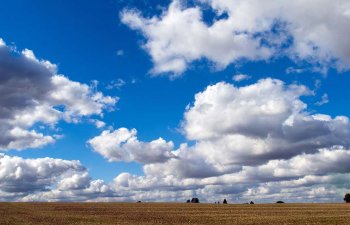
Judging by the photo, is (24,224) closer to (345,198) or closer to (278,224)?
(278,224)

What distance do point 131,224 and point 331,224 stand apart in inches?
943

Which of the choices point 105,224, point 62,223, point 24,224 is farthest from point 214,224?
point 24,224

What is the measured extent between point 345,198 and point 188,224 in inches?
5181

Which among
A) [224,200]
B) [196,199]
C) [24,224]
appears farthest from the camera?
[196,199]

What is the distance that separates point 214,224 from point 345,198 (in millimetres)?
129241

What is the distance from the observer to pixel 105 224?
5569 cm

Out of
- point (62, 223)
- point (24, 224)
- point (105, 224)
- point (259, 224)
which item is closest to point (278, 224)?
point (259, 224)

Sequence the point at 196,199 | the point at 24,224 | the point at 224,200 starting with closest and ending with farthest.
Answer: the point at 24,224
the point at 224,200
the point at 196,199

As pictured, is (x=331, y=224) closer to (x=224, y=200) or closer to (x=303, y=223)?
(x=303, y=223)

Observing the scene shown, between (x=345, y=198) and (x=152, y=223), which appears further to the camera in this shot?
(x=345, y=198)

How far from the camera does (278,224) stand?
5506cm

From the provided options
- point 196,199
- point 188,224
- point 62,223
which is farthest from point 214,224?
point 196,199

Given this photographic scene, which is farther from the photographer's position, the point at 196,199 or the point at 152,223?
the point at 196,199

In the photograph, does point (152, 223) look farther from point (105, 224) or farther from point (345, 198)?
point (345, 198)
